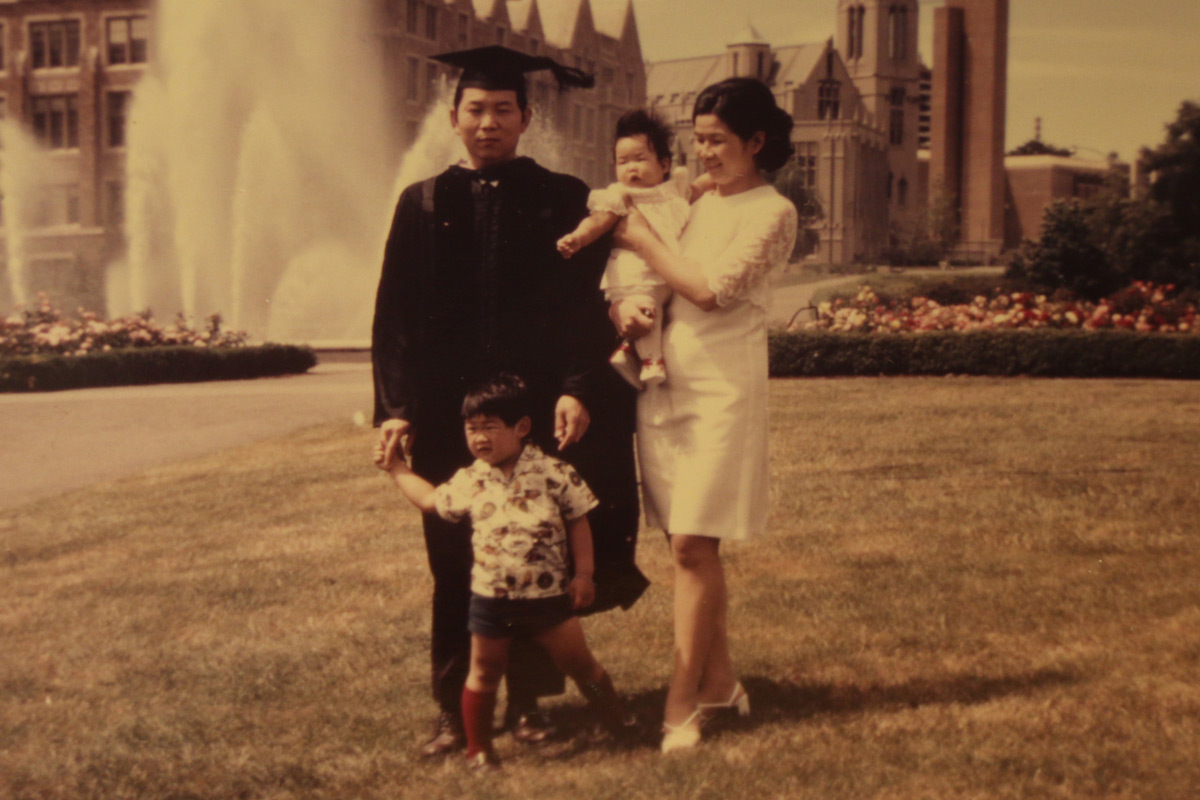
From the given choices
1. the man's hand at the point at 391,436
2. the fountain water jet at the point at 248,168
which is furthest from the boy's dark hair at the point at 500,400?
the fountain water jet at the point at 248,168

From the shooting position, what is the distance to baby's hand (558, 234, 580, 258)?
3.81 metres

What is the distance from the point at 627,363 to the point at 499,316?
41 cm

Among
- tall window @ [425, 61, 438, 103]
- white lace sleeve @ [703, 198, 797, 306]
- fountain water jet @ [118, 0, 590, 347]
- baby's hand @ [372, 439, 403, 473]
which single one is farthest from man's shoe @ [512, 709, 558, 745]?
tall window @ [425, 61, 438, 103]

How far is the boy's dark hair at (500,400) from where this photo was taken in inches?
148

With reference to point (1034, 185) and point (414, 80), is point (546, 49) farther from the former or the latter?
point (1034, 185)

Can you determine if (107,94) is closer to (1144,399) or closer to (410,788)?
(1144,399)

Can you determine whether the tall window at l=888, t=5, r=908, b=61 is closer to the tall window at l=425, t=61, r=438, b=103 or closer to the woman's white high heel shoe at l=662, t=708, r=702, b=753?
the tall window at l=425, t=61, r=438, b=103

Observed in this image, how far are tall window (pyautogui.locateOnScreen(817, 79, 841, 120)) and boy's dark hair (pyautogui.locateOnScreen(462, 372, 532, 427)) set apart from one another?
3622 inches

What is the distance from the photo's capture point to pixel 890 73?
10125 centimetres

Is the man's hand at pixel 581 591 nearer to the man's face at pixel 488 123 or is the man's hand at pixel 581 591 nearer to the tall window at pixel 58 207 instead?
the man's face at pixel 488 123

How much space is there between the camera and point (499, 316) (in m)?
4.04

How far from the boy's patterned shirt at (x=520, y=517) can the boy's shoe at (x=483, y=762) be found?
50 cm

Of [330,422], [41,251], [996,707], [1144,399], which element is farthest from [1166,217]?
[41,251]

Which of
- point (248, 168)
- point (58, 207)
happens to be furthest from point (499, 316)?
point (58, 207)
